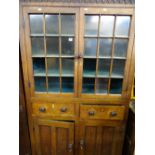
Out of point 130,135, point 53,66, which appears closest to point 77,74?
point 53,66

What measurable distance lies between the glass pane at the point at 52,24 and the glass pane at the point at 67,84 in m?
0.43

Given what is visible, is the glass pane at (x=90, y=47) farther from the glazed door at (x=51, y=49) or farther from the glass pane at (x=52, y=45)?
the glass pane at (x=52, y=45)

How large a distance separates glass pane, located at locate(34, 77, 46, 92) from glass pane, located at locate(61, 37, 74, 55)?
1.09ft

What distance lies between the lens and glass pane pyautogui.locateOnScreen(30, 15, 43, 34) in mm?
1095

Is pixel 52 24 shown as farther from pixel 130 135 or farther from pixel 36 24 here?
pixel 130 135

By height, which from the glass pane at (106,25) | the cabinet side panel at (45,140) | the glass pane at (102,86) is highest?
the glass pane at (106,25)

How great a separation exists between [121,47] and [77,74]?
45 cm

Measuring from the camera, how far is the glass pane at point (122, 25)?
1.09m

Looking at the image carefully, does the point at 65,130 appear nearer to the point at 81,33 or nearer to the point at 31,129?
the point at 31,129

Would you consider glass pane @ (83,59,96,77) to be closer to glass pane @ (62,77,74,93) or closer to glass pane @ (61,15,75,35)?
glass pane @ (62,77,74,93)

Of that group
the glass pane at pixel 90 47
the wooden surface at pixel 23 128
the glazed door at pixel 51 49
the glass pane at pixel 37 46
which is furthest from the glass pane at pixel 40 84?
the glass pane at pixel 90 47
